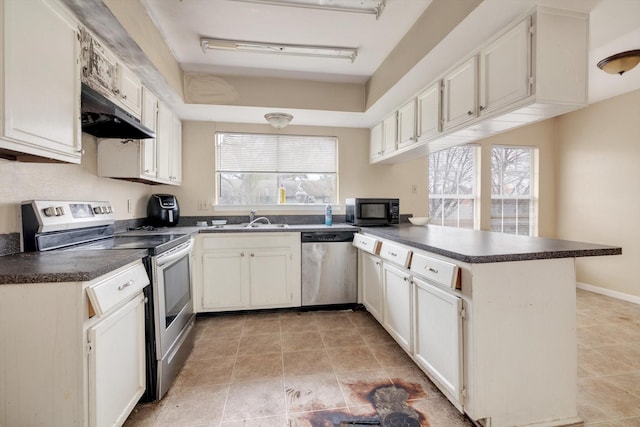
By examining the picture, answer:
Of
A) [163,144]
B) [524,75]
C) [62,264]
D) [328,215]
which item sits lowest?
[62,264]

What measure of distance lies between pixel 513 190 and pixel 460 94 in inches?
114

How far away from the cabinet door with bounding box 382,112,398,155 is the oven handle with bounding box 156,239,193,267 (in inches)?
87.6

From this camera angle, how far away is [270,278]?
116 inches

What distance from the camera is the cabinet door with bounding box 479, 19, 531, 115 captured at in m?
1.54

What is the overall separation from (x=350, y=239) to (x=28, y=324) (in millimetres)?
2458

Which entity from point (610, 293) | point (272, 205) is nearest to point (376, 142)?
point (272, 205)

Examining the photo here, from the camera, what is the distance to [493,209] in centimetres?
411

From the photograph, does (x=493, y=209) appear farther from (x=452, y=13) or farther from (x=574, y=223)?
(x=452, y=13)

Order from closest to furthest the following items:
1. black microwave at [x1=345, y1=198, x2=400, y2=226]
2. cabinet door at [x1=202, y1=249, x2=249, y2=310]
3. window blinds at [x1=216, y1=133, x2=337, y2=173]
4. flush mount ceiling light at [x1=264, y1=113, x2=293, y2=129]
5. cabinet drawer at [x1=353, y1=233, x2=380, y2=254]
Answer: cabinet drawer at [x1=353, y1=233, x2=380, y2=254] → cabinet door at [x1=202, y1=249, x2=249, y2=310] → flush mount ceiling light at [x1=264, y1=113, x2=293, y2=129] → black microwave at [x1=345, y1=198, x2=400, y2=226] → window blinds at [x1=216, y1=133, x2=337, y2=173]

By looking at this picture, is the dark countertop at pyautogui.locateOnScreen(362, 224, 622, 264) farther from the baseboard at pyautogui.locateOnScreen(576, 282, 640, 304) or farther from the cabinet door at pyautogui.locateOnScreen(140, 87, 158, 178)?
the baseboard at pyautogui.locateOnScreen(576, 282, 640, 304)

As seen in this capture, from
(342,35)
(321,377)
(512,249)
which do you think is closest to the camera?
(512,249)

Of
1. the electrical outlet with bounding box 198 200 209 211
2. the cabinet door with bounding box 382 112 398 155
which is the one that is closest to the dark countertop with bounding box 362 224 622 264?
the cabinet door with bounding box 382 112 398 155

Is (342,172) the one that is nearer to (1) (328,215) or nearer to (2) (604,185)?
(1) (328,215)

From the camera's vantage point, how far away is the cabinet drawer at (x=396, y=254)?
6.50 feet
